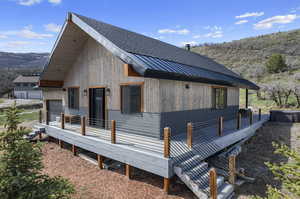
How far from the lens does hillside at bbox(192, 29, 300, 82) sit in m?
36.5

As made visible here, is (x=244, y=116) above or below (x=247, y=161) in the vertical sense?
above

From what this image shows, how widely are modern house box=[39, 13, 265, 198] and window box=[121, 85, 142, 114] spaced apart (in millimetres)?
25

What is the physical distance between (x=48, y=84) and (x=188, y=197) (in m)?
10.2

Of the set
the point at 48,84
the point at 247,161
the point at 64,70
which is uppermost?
the point at 64,70

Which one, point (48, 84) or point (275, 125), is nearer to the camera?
point (48, 84)

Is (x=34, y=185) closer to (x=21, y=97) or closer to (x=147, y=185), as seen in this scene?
(x=147, y=185)

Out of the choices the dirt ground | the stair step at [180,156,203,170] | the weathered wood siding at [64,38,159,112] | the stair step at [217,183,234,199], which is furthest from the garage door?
the dirt ground

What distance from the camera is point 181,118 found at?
7.88m

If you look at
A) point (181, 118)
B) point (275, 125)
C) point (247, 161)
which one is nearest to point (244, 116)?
point (275, 125)

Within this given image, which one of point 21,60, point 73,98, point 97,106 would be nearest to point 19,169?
point 97,106

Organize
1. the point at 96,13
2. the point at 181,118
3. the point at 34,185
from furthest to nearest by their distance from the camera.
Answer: the point at 96,13 < the point at 181,118 < the point at 34,185

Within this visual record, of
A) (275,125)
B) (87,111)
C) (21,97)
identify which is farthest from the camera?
(21,97)

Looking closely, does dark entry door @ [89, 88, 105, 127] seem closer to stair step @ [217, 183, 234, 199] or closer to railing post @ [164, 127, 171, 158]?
railing post @ [164, 127, 171, 158]

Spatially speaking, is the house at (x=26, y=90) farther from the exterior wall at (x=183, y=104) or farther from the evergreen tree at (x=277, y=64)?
the evergreen tree at (x=277, y=64)
